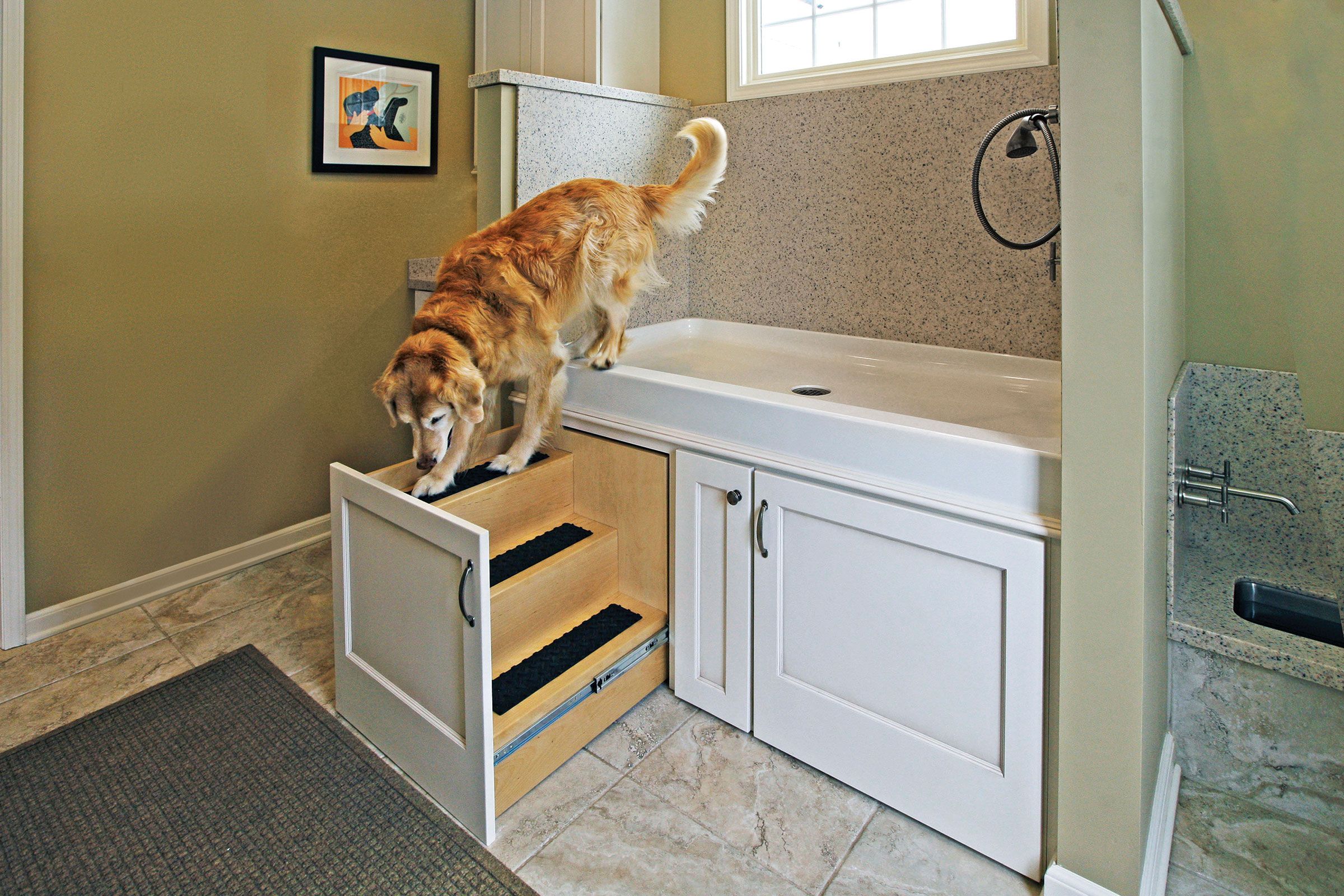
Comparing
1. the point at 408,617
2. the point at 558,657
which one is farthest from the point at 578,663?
the point at 408,617

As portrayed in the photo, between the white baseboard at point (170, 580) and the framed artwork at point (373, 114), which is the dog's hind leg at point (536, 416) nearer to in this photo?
the white baseboard at point (170, 580)

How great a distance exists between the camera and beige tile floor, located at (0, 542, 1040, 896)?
1.43 m

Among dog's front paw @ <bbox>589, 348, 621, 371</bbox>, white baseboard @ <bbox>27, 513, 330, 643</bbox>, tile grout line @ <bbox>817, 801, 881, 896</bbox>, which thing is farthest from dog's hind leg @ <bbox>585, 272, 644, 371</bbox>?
white baseboard @ <bbox>27, 513, 330, 643</bbox>

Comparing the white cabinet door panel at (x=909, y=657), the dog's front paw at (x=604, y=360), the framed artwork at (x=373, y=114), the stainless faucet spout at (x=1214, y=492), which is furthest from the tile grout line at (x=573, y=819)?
the framed artwork at (x=373, y=114)

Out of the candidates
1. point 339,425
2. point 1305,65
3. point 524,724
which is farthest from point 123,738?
point 1305,65

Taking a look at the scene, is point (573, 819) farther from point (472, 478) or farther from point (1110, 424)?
point (1110, 424)

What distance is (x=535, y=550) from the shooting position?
74.8 inches

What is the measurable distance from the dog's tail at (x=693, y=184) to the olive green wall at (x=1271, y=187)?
1.02m

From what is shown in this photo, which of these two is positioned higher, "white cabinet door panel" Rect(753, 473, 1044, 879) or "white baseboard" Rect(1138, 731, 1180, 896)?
"white cabinet door panel" Rect(753, 473, 1044, 879)

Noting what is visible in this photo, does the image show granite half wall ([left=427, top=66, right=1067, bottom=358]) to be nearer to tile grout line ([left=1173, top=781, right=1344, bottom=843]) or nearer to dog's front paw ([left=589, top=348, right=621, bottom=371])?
dog's front paw ([left=589, top=348, right=621, bottom=371])

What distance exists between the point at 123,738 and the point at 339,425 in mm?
1321

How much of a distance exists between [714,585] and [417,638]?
0.65 metres

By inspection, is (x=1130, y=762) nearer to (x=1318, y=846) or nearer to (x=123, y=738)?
(x=1318, y=846)

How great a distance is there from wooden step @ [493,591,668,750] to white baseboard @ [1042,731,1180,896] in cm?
93
